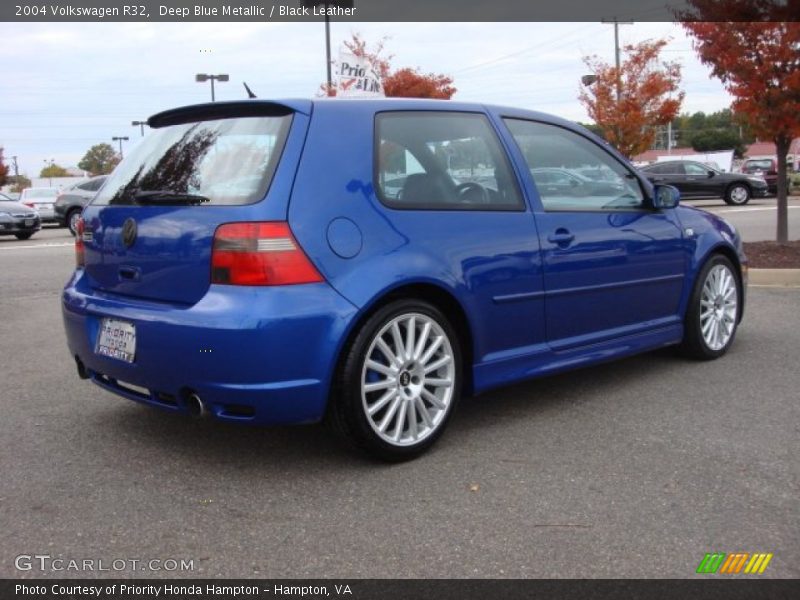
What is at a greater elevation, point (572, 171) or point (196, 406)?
point (572, 171)

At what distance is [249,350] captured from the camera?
3.23 meters

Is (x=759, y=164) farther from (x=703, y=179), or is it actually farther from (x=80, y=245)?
(x=80, y=245)

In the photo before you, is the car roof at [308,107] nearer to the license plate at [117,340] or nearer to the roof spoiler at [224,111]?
the roof spoiler at [224,111]

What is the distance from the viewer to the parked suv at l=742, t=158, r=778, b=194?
94.0ft

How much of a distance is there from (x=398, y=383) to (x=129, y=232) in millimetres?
Answer: 1367

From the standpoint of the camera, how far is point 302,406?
336 centimetres

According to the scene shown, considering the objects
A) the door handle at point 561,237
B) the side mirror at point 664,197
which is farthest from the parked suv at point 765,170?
the door handle at point 561,237

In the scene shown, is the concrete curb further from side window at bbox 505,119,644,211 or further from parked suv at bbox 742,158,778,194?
parked suv at bbox 742,158,778,194

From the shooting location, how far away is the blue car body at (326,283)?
330cm

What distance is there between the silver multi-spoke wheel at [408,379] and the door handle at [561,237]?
0.89 m
